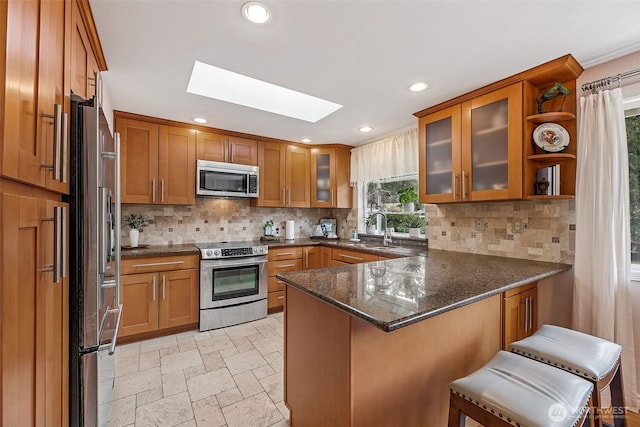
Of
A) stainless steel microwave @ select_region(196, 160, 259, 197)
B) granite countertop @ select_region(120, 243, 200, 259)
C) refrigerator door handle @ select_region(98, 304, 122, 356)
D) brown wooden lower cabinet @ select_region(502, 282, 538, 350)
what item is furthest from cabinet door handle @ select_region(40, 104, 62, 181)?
stainless steel microwave @ select_region(196, 160, 259, 197)

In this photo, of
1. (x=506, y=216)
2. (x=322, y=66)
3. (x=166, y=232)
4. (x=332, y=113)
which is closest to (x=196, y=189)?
(x=166, y=232)

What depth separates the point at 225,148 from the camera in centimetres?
353

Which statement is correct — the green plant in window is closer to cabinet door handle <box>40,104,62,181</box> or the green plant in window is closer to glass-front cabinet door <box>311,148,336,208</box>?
glass-front cabinet door <box>311,148,336,208</box>

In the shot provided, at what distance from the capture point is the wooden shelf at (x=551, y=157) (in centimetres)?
198

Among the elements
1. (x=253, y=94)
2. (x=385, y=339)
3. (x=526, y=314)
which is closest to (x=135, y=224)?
(x=253, y=94)

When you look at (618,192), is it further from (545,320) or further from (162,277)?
(162,277)

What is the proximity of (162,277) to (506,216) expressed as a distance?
3413 mm

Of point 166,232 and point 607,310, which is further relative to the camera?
point 166,232

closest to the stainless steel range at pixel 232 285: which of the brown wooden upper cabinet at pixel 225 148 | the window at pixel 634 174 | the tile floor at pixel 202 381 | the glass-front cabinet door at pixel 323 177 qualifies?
the tile floor at pixel 202 381

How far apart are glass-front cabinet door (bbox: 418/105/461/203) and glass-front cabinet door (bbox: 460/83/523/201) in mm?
76

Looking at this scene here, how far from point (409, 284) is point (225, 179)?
8.98 feet

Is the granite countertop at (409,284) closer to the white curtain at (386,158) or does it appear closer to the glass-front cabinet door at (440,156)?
the glass-front cabinet door at (440,156)

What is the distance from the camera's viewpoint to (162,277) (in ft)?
9.38

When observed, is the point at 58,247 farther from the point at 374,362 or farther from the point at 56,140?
the point at 374,362
